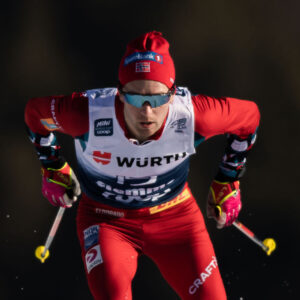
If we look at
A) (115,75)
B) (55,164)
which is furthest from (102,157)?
(115,75)

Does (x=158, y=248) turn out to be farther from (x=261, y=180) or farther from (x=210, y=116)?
(x=261, y=180)

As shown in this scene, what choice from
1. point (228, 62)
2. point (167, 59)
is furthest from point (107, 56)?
point (167, 59)

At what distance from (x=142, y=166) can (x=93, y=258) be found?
19.3 inches

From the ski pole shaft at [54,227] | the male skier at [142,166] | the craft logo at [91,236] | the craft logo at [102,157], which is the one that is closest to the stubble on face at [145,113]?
the male skier at [142,166]

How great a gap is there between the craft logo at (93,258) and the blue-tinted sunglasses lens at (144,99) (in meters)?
0.74

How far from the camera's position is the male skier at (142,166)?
264cm

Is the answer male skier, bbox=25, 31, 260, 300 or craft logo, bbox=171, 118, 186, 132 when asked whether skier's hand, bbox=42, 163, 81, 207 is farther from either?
craft logo, bbox=171, 118, 186, 132

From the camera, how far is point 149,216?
120 inches

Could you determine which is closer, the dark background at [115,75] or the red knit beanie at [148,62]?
the red knit beanie at [148,62]

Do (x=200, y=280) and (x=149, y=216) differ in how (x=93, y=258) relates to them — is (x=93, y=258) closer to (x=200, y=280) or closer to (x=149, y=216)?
(x=149, y=216)

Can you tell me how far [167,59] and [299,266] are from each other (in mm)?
2087

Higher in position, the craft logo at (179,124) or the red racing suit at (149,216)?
the craft logo at (179,124)

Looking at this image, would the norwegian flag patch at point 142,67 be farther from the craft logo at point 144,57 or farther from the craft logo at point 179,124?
the craft logo at point 179,124

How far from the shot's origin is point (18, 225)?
405cm
